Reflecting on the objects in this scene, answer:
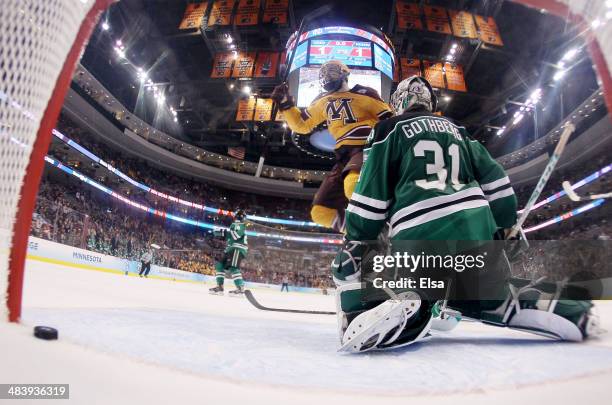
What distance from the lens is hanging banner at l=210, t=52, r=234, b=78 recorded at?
10070mm

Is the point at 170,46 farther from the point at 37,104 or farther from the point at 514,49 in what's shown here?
the point at 37,104

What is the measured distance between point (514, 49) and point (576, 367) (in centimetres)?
1189

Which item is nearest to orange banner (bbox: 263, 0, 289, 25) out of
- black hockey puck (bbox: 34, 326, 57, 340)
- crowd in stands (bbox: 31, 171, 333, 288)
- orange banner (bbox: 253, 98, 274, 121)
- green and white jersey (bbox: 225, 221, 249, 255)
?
orange banner (bbox: 253, 98, 274, 121)

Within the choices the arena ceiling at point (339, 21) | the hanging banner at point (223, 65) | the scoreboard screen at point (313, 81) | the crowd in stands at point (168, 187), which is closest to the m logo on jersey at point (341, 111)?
the scoreboard screen at point (313, 81)

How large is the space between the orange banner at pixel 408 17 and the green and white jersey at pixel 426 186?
8168 millimetres

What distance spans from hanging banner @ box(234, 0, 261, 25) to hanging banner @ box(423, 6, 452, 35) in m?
4.18

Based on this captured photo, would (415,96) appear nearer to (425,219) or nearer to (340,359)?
(425,219)

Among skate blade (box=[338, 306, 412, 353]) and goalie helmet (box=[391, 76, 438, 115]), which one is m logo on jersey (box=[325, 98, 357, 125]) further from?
skate blade (box=[338, 306, 412, 353])

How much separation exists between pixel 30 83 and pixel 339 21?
9.08 meters

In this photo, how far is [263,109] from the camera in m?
12.0

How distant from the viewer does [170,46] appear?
40.6 feet

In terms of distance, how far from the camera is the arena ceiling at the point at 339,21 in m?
9.82

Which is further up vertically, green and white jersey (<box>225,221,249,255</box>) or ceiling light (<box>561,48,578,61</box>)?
ceiling light (<box>561,48,578,61</box>)

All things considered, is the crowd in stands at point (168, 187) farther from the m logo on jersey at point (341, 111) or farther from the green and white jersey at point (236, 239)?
the m logo on jersey at point (341, 111)
